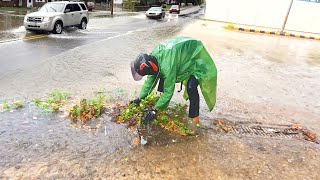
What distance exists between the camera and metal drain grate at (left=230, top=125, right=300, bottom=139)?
494 centimetres

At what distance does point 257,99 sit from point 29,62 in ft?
21.0

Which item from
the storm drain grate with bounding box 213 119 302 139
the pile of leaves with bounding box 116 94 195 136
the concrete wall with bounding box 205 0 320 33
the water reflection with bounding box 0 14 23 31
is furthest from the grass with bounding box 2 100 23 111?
the concrete wall with bounding box 205 0 320 33

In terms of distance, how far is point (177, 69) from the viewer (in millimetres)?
4105

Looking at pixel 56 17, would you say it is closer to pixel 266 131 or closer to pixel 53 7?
pixel 53 7

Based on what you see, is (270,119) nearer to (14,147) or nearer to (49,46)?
(14,147)

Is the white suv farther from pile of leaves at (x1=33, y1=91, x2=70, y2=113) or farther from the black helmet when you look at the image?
the black helmet

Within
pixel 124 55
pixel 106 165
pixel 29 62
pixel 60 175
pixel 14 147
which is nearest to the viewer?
pixel 60 175

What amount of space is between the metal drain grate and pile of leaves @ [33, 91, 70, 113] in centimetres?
304

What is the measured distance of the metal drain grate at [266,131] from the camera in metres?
4.94

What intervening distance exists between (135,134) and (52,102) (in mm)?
1924

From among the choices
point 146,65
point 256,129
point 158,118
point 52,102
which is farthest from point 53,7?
point 256,129

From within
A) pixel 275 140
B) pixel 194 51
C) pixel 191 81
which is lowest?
pixel 275 140

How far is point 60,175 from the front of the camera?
3.38 m

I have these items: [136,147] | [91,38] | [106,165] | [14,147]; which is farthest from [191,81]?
[91,38]
